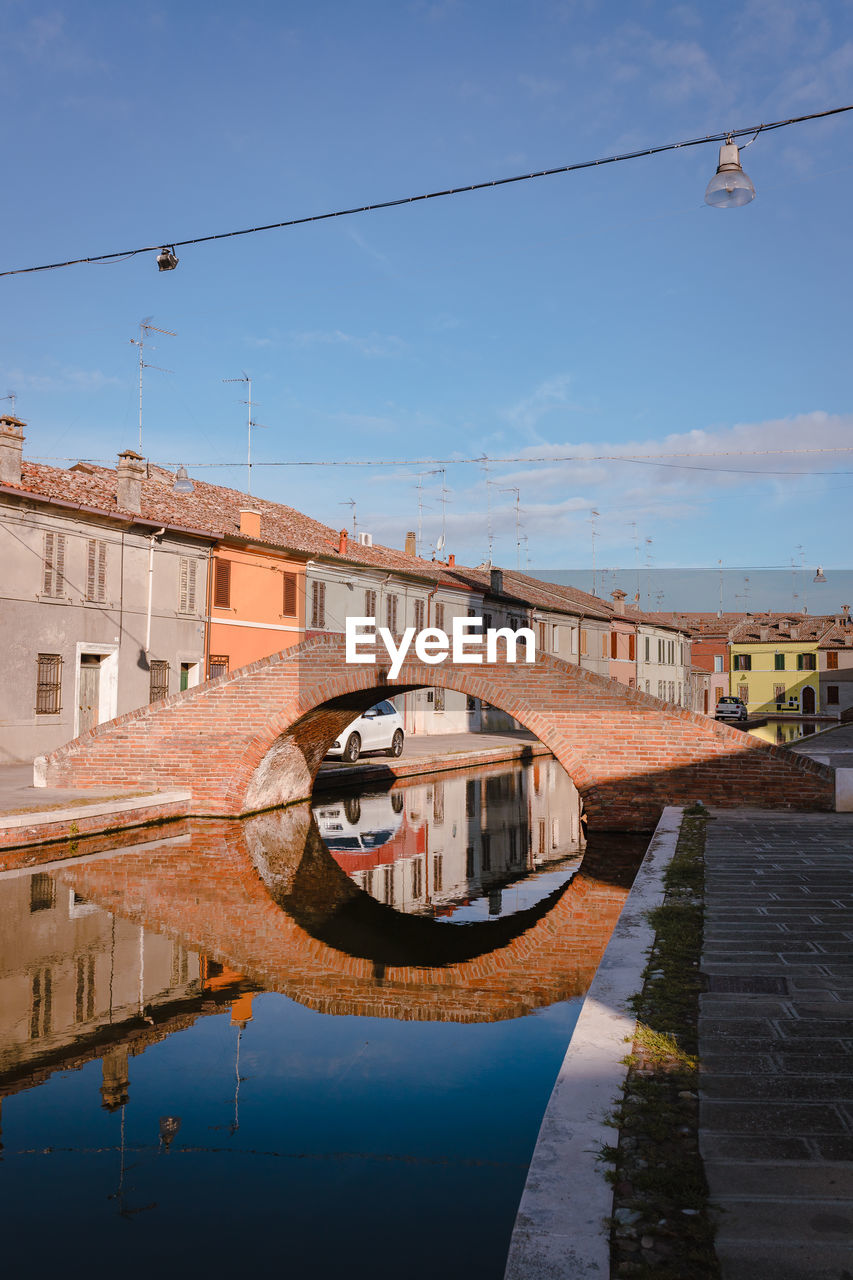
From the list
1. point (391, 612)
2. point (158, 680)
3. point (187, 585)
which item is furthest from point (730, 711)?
point (158, 680)

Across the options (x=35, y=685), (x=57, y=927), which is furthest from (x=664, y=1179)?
(x=35, y=685)

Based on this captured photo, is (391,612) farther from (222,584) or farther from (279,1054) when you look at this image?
(279,1054)

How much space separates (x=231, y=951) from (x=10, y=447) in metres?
14.9

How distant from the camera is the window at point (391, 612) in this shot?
3431 centimetres

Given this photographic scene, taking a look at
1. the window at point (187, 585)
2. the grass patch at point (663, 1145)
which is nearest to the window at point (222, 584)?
the window at point (187, 585)

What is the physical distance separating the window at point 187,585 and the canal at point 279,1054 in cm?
1281

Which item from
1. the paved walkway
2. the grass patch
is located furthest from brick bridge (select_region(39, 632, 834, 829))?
the grass patch

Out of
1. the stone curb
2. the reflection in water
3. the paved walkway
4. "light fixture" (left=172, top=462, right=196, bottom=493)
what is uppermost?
"light fixture" (left=172, top=462, right=196, bottom=493)

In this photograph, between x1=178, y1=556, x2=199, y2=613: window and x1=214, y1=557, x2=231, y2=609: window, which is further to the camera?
x1=214, y1=557, x2=231, y2=609: window

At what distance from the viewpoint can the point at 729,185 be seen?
7.63 m

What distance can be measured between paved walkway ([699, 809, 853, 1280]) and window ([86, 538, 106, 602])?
17.3 metres

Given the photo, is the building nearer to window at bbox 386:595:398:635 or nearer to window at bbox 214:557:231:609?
window at bbox 214:557:231:609

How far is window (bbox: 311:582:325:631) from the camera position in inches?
1204

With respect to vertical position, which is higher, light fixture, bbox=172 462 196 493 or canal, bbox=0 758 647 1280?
light fixture, bbox=172 462 196 493
